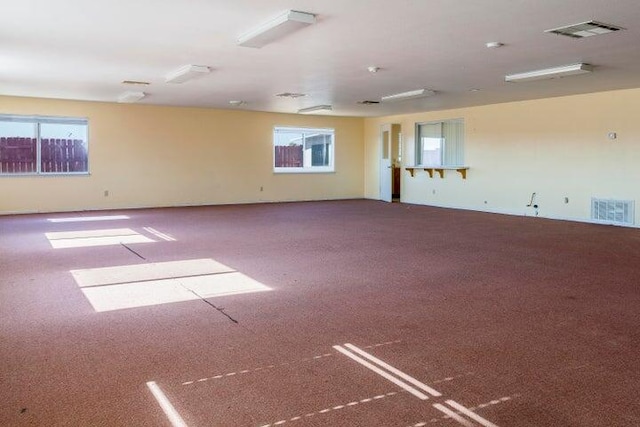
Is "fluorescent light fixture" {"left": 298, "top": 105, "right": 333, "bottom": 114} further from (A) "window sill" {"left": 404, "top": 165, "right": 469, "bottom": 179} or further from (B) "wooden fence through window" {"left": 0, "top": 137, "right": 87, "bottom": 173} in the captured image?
(B) "wooden fence through window" {"left": 0, "top": 137, "right": 87, "bottom": 173}

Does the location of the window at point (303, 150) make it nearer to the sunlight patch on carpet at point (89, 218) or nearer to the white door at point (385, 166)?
the white door at point (385, 166)

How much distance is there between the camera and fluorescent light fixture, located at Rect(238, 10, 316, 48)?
15.0ft

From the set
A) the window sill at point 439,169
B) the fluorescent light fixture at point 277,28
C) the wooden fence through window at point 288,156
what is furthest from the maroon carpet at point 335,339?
the wooden fence through window at point 288,156

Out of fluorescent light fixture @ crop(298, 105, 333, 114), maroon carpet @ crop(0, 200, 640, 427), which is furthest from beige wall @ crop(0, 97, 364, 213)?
maroon carpet @ crop(0, 200, 640, 427)

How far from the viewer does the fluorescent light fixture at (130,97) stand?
978cm

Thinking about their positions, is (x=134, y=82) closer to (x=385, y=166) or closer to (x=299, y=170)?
(x=299, y=170)

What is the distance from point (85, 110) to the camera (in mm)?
11203

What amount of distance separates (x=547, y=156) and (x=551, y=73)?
3.25 m

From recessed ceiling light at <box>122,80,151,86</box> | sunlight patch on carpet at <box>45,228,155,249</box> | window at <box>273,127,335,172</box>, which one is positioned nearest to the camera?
sunlight patch on carpet at <box>45,228,155,249</box>

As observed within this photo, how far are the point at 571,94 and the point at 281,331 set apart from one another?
8.28m

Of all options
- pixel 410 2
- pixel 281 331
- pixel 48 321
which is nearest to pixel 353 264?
pixel 281 331

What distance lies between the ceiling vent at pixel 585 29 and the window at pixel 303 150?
895 cm

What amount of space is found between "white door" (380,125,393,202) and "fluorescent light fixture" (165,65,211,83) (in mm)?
6906

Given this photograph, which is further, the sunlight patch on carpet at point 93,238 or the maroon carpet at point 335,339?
the sunlight patch on carpet at point 93,238
